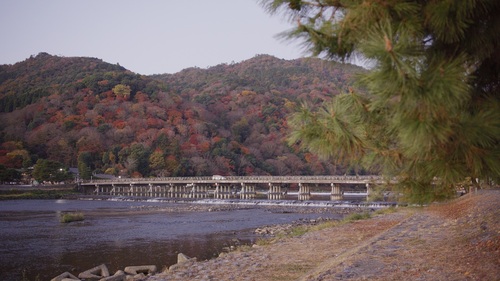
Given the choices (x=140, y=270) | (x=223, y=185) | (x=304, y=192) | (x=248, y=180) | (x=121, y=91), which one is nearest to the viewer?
(x=140, y=270)

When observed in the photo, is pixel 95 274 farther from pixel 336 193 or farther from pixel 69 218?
pixel 336 193

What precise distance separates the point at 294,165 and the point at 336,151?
63.7 meters

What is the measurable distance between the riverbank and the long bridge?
2730cm

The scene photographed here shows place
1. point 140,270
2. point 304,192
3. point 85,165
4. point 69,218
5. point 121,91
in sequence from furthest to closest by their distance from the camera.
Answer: point 121,91 < point 85,165 < point 304,192 < point 69,218 < point 140,270

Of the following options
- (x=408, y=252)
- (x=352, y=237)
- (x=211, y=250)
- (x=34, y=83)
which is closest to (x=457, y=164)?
(x=408, y=252)

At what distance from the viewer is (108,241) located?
18500mm

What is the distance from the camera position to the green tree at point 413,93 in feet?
8.93

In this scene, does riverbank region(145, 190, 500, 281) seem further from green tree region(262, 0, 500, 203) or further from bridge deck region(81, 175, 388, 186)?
bridge deck region(81, 175, 388, 186)

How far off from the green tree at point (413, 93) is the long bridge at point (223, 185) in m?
35.4

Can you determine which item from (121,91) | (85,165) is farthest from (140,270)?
(121,91)

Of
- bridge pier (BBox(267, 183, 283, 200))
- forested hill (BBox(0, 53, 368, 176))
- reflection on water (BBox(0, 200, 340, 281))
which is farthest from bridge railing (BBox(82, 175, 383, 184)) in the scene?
reflection on water (BBox(0, 200, 340, 281))

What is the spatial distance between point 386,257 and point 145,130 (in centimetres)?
6126

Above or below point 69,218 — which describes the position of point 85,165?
above

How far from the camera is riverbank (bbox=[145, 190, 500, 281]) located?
6449 millimetres
